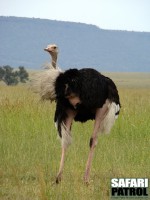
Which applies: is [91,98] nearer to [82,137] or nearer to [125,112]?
[82,137]

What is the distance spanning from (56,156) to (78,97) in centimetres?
224

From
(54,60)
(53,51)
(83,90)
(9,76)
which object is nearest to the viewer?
(83,90)

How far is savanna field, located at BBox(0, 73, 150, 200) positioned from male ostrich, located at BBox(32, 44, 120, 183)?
25cm

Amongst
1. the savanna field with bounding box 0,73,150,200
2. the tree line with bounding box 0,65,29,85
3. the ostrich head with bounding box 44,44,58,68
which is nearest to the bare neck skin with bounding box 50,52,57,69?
the ostrich head with bounding box 44,44,58,68

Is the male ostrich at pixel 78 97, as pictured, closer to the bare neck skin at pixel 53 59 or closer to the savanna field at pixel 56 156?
the bare neck skin at pixel 53 59

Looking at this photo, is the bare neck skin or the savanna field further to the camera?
the bare neck skin

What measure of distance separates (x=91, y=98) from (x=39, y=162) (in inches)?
72.8

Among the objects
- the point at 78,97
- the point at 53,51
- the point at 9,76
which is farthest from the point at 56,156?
the point at 9,76

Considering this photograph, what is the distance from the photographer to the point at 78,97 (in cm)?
628

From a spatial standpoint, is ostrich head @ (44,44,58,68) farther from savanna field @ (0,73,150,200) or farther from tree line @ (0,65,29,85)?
tree line @ (0,65,29,85)

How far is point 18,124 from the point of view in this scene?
10.8 m

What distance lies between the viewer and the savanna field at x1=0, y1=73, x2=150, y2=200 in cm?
608

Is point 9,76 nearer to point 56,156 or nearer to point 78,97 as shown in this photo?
point 56,156

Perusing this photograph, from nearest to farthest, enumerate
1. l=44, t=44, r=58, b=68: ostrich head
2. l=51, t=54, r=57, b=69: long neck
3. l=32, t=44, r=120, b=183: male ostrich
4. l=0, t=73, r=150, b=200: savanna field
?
l=0, t=73, r=150, b=200: savanna field
l=32, t=44, r=120, b=183: male ostrich
l=51, t=54, r=57, b=69: long neck
l=44, t=44, r=58, b=68: ostrich head
